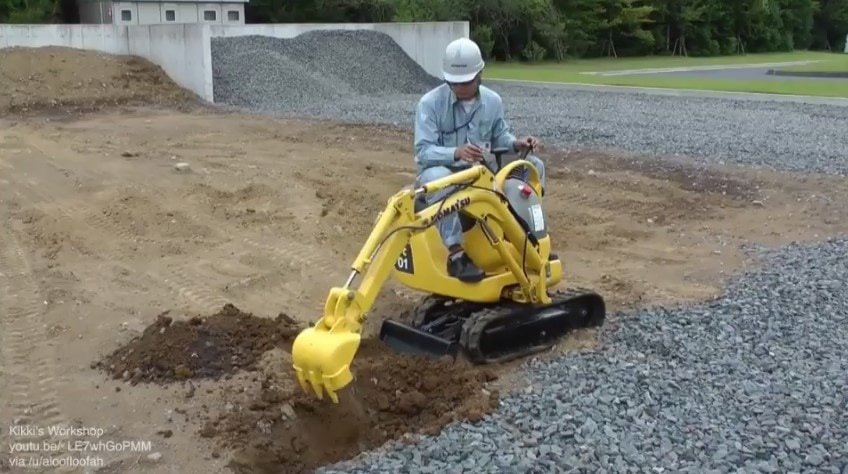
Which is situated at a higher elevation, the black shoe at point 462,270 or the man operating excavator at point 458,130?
the man operating excavator at point 458,130

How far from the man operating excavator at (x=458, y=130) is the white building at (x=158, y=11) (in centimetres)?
2794

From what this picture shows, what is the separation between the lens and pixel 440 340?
5.80 m

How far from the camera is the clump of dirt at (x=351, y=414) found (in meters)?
4.82

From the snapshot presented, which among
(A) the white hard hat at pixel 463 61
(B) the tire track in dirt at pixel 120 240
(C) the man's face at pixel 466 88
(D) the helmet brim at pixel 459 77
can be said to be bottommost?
(B) the tire track in dirt at pixel 120 240

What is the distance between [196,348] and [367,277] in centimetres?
174

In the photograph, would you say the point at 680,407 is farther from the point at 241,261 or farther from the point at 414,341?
the point at 241,261

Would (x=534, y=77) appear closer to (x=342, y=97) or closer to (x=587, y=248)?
(x=342, y=97)

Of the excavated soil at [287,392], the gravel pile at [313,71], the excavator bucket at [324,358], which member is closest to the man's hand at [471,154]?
the excavated soil at [287,392]

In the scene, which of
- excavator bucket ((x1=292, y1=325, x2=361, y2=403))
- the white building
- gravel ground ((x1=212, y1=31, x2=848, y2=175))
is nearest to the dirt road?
excavator bucket ((x1=292, y1=325, x2=361, y2=403))

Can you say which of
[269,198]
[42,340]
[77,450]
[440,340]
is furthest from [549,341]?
[269,198]

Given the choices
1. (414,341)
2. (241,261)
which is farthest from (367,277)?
(241,261)

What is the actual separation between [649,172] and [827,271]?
4.61m

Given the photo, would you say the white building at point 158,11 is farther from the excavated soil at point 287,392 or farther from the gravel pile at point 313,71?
the excavated soil at point 287,392

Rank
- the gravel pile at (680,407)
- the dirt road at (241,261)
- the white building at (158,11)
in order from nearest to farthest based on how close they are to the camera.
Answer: the gravel pile at (680,407) → the dirt road at (241,261) → the white building at (158,11)
